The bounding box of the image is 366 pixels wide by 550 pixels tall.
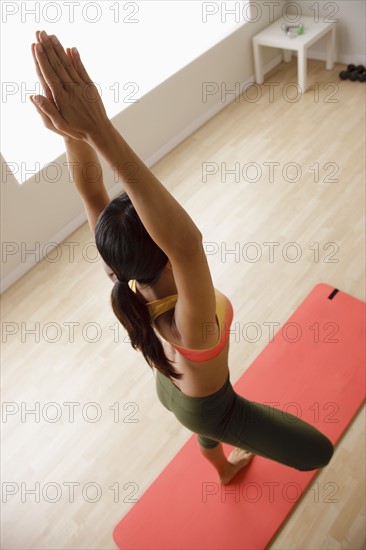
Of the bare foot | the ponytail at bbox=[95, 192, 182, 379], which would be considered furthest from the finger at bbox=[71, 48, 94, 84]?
the bare foot

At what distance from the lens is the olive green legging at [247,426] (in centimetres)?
144

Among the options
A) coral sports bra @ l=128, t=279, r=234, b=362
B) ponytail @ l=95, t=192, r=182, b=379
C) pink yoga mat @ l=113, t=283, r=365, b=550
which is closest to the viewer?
ponytail @ l=95, t=192, r=182, b=379

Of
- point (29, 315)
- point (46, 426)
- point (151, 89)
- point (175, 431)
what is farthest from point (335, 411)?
point (151, 89)

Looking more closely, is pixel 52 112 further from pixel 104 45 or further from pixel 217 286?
pixel 104 45

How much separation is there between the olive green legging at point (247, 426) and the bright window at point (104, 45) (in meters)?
1.99

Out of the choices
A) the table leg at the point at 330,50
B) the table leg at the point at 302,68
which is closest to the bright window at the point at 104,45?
the table leg at the point at 302,68

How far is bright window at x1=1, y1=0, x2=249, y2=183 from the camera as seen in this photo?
301 centimetres

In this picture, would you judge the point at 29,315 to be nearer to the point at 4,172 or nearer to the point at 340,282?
the point at 4,172

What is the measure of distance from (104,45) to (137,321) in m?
2.89

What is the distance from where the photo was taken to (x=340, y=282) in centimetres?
265

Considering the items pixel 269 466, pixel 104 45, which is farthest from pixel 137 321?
pixel 104 45

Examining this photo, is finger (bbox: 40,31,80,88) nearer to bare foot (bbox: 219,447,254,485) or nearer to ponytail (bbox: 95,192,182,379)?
ponytail (bbox: 95,192,182,379)

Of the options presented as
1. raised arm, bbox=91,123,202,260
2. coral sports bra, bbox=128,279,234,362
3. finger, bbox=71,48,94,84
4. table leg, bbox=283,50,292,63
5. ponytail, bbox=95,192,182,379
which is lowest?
table leg, bbox=283,50,292,63

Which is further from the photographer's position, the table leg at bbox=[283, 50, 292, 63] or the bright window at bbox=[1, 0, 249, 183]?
the table leg at bbox=[283, 50, 292, 63]
